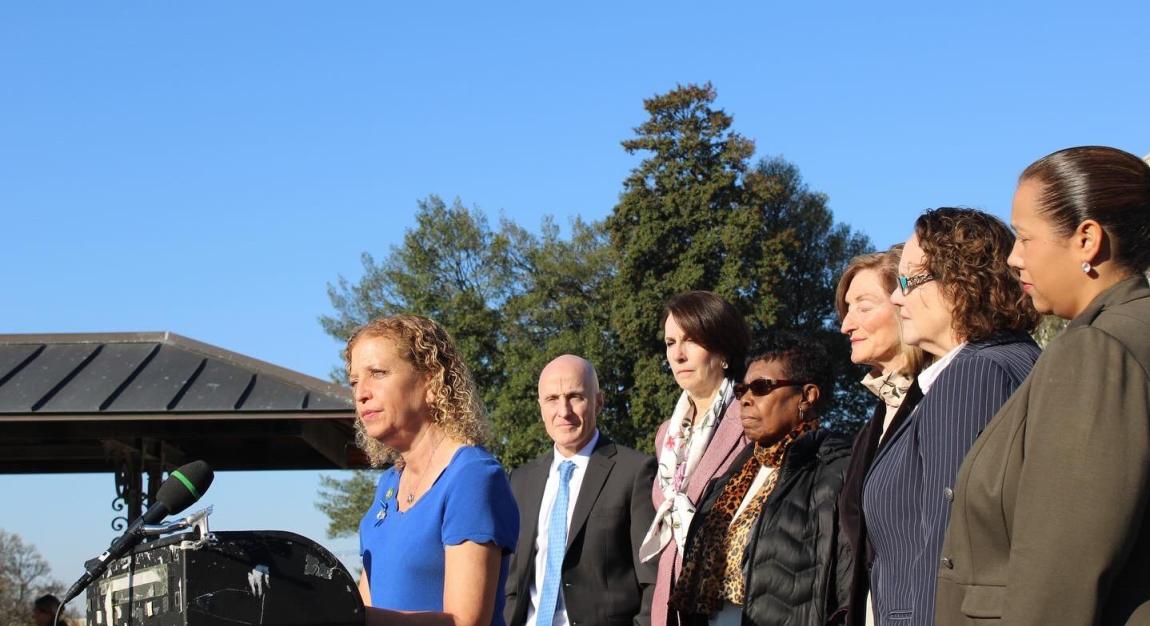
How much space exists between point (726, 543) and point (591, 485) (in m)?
1.34

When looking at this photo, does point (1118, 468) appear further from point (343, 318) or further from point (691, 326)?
point (343, 318)

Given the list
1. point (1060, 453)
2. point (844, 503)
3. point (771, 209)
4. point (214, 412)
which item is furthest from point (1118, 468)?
point (771, 209)

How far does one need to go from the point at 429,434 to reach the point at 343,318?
141ft

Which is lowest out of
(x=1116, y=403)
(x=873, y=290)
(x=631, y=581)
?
(x=631, y=581)

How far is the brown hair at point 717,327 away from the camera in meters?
5.91

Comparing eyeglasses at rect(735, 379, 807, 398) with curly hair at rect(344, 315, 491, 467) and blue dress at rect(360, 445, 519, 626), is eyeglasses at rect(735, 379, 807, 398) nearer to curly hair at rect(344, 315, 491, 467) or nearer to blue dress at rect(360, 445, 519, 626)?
curly hair at rect(344, 315, 491, 467)

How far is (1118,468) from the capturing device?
2254 millimetres

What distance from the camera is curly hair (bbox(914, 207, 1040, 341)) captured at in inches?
139

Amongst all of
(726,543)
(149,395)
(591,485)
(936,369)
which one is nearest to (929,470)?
(936,369)

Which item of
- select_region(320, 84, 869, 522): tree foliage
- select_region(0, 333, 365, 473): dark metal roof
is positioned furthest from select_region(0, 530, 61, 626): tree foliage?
select_region(320, 84, 869, 522): tree foliage

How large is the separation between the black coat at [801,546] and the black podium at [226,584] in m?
2.00

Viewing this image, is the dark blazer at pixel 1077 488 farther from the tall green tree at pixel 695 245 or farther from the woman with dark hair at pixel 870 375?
the tall green tree at pixel 695 245

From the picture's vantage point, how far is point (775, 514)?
4695 mm

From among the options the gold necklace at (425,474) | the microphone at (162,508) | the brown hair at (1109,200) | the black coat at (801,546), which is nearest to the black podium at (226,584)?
the microphone at (162,508)
